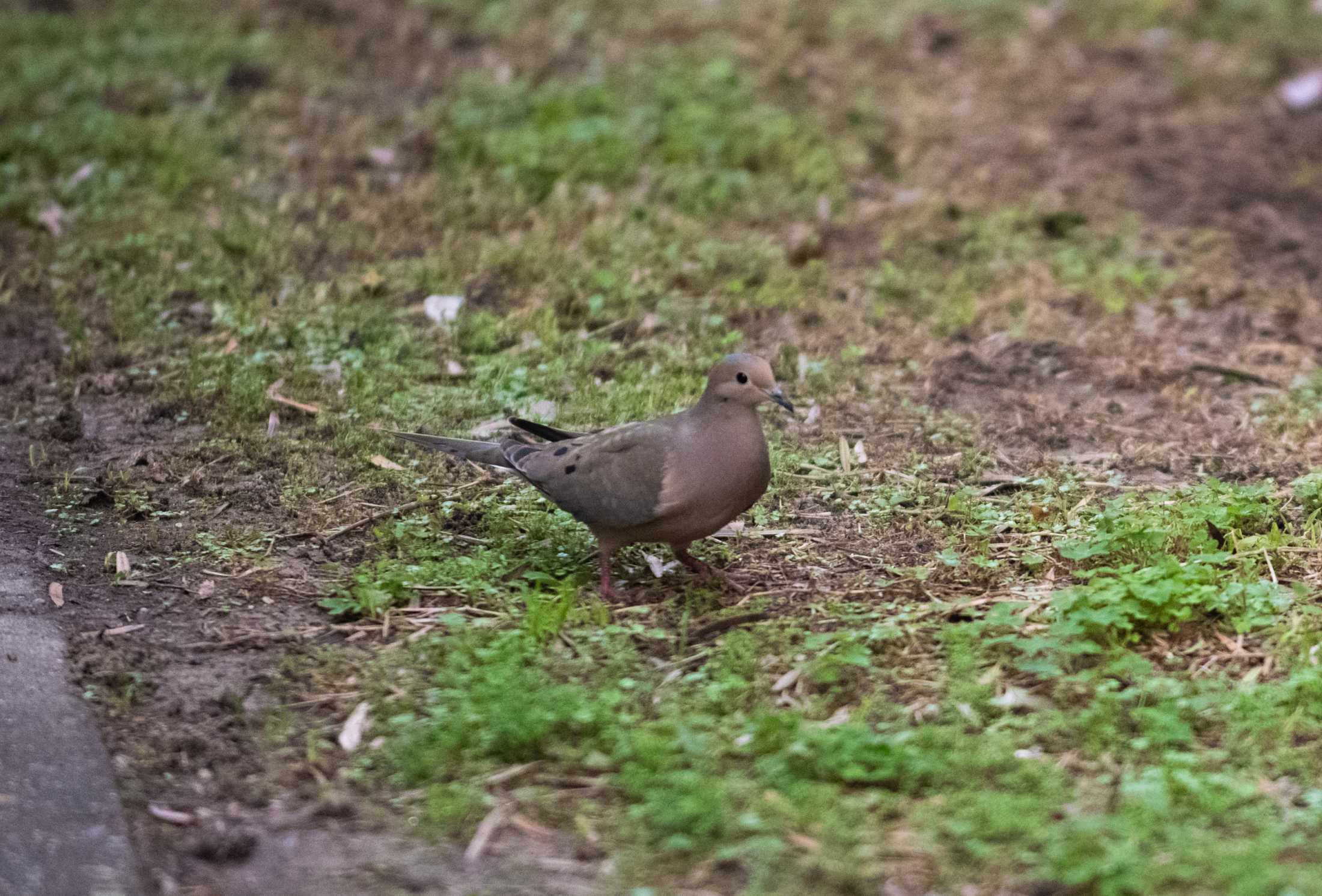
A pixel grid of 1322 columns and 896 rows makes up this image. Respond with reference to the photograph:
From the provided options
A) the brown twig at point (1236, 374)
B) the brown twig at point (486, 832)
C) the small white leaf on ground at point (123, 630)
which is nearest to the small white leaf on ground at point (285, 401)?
the small white leaf on ground at point (123, 630)

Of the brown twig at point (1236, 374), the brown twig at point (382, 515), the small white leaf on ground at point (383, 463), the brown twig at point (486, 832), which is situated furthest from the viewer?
the brown twig at point (1236, 374)

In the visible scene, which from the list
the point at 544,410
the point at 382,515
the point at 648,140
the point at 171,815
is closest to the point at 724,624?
the point at 382,515

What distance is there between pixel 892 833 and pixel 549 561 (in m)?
1.61

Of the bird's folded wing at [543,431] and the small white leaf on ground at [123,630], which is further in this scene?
the bird's folded wing at [543,431]

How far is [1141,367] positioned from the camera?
224 inches

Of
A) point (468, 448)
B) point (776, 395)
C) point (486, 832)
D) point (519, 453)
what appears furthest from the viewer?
point (468, 448)

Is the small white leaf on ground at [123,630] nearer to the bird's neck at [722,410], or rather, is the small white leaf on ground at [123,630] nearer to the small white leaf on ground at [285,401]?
the small white leaf on ground at [285,401]

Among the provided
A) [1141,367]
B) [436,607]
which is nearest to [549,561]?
[436,607]

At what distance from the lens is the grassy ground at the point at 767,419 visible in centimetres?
327

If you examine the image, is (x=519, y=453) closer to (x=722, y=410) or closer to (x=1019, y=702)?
(x=722, y=410)

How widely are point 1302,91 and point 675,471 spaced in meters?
6.37

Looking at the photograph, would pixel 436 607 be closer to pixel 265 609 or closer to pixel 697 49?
pixel 265 609

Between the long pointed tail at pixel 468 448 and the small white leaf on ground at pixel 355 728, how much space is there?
A: 1.01m

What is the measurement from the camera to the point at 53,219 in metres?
6.75
